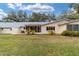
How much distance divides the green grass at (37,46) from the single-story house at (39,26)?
2.3 inches

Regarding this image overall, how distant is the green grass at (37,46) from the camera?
122 inches

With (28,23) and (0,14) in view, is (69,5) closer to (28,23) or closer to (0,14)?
(28,23)

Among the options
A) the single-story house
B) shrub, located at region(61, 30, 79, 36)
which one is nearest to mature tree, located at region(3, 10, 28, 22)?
the single-story house

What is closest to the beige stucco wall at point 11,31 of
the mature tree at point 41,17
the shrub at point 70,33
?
the mature tree at point 41,17

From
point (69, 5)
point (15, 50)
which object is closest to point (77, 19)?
point (69, 5)

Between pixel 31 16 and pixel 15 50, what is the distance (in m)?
0.38

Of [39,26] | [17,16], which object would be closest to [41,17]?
[39,26]

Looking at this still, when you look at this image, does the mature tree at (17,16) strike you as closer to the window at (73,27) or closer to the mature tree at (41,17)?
the mature tree at (41,17)

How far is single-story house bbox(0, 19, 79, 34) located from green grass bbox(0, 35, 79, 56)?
0.20 ft

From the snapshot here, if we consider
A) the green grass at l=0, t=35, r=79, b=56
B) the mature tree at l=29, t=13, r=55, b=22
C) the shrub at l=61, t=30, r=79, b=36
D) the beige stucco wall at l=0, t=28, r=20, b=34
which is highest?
the mature tree at l=29, t=13, r=55, b=22

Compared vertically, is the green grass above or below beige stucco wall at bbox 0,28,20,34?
below

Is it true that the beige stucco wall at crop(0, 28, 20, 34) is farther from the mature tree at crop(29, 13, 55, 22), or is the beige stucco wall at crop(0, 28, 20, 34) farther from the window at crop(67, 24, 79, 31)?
the window at crop(67, 24, 79, 31)

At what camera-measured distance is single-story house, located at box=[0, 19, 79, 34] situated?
123 inches

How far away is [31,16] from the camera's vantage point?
3129 millimetres
